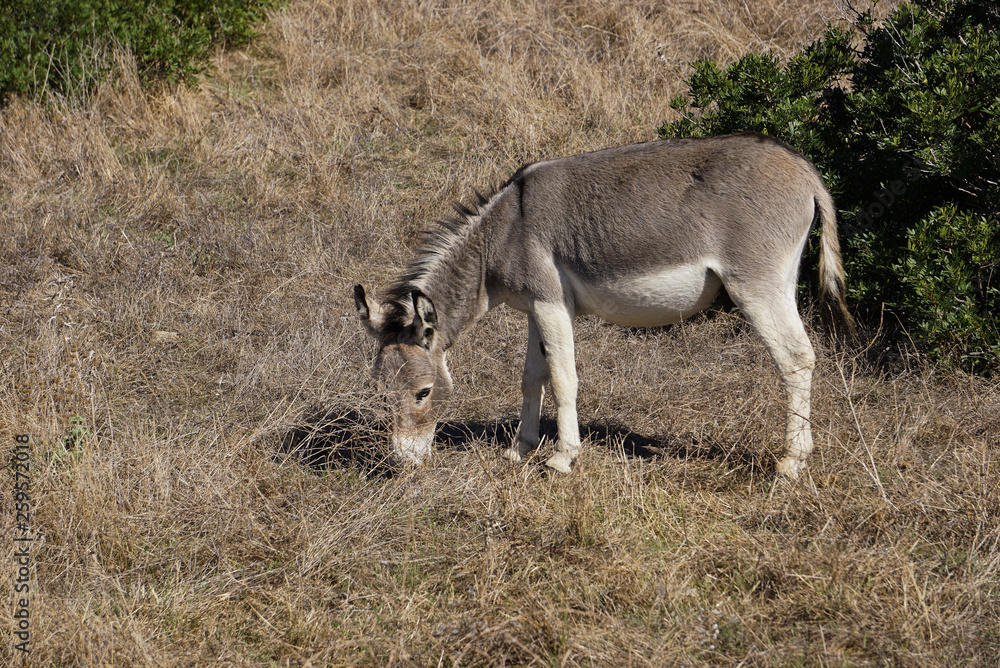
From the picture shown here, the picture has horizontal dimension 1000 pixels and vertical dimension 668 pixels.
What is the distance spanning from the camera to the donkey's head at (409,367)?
4980 millimetres

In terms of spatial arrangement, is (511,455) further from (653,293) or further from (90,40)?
(90,40)

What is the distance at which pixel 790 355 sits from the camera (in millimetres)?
4863

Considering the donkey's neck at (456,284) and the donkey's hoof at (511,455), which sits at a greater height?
the donkey's neck at (456,284)

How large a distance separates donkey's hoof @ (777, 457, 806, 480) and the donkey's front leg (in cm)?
111

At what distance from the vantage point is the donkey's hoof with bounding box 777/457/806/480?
15.6 feet

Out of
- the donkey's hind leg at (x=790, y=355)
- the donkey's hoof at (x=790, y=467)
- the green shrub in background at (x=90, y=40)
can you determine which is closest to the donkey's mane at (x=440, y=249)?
the donkey's hind leg at (x=790, y=355)

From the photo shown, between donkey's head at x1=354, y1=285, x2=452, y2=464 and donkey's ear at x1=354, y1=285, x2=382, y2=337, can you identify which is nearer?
donkey's head at x1=354, y1=285, x2=452, y2=464

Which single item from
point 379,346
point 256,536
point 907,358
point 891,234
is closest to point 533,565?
point 256,536

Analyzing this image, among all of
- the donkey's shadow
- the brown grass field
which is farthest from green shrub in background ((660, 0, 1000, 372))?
the donkey's shadow

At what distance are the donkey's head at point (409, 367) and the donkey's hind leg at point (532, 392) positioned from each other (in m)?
0.52

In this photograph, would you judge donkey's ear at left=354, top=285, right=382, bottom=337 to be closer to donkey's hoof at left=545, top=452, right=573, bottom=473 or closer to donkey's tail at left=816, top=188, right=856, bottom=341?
donkey's hoof at left=545, top=452, right=573, bottom=473

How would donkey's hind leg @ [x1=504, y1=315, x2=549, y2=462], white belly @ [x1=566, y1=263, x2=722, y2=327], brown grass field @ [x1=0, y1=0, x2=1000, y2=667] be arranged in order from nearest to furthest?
1. brown grass field @ [x1=0, y1=0, x2=1000, y2=667]
2. white belly @ [x1=566, y1=263, x2=722, y2=327]
3. donkey's hind leg @ [x1=504, y1=315, x2=549, y2=462]

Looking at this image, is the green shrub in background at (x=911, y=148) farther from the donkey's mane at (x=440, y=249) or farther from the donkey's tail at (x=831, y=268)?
the donkey's mane at (x=440, y=249)

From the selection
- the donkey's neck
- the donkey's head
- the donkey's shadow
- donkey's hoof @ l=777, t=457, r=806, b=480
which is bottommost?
the donkey's shadow
